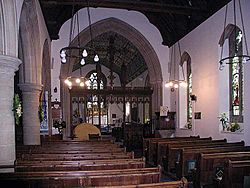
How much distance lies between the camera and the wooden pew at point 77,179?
10.3ft

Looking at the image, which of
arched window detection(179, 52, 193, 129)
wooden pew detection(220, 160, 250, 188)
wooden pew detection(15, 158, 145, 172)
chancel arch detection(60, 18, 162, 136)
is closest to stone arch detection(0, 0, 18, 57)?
wooden pew detection(15, 158, 145, 172)

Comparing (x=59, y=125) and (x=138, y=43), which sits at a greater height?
(x=138, y=43)

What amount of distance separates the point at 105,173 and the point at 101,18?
10.1m

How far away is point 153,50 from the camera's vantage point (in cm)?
1298

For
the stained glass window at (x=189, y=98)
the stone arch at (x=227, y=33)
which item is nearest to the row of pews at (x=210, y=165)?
the stone arch at (x=227, y=33)

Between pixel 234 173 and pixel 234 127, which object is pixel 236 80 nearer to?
pixel 234 127

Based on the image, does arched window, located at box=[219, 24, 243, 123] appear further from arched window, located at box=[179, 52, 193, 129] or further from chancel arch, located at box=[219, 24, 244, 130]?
arched window, located at box=[179, 52, 193, 129]

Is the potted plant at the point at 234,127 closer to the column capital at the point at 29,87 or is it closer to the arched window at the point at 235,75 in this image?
the arched window at the point at 235,75

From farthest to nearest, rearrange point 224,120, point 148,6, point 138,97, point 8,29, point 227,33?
point 138,97 → point 148,6 → point 227,33 → point 224,120 → point 8,29

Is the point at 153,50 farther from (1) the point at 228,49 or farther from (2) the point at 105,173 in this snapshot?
(2) the point at 105,173

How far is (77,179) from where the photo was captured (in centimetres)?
325

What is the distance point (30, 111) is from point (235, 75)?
5811 mm

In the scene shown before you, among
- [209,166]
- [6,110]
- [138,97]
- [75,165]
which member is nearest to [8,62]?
[6,110]

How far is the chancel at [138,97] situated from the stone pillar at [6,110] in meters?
0.02
